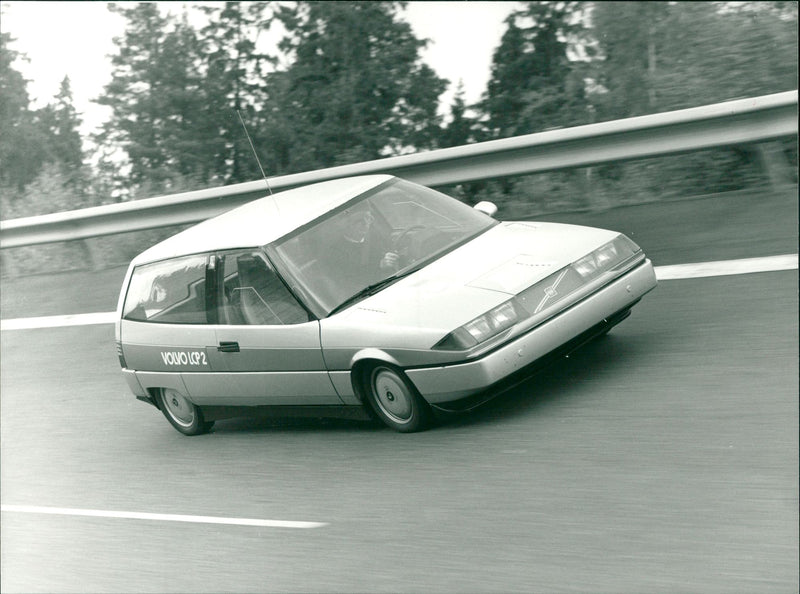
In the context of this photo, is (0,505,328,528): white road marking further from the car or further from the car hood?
the car hood

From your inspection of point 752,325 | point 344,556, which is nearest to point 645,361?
point 752,325

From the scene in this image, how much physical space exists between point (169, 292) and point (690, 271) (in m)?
2.97

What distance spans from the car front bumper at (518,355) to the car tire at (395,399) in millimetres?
84

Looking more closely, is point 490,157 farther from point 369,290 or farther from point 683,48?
point 683,48

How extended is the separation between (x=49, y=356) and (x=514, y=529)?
4.05 m

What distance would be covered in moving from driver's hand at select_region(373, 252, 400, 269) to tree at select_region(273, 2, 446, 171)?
154 centimetres

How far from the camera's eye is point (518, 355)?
5.00 meters

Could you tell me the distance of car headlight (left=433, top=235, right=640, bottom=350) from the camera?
4.96m

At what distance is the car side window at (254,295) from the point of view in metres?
5.54

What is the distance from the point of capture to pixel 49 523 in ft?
18.0

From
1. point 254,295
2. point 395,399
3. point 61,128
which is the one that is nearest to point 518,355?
point 395,399

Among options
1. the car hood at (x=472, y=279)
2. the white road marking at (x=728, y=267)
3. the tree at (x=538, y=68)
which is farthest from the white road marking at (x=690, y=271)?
the tree at (x=538, y=68)

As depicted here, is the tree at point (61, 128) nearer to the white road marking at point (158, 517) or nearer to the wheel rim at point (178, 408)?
the white road marking at point (158, 517)

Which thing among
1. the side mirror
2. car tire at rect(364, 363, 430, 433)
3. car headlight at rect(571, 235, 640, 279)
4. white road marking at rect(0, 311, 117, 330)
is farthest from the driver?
white road marking at rect(0, 311, 117, 330)
